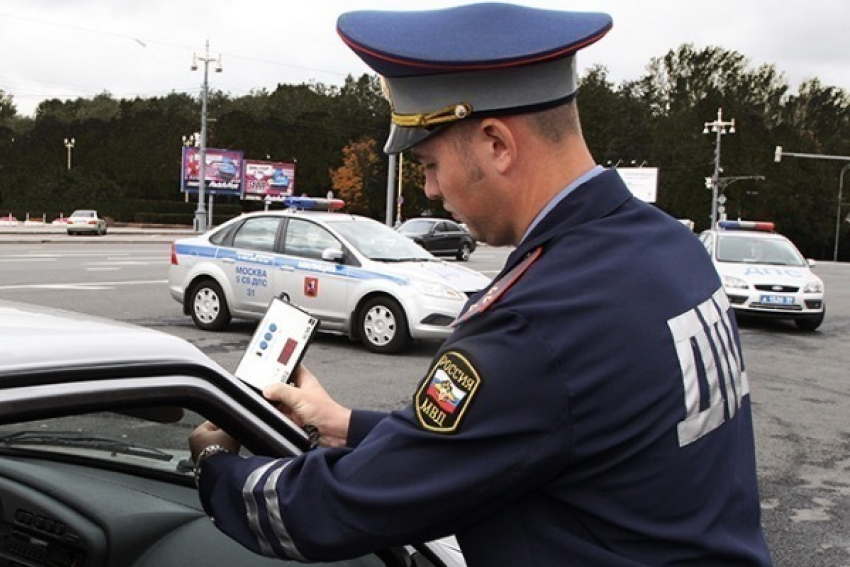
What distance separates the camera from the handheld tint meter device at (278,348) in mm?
1808

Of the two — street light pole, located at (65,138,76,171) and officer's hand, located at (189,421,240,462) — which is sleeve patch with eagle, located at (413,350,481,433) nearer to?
officer's hand, located at (189,421,240,462)

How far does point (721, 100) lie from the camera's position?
259 ft

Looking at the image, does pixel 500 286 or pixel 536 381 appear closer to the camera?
pixel 536 381

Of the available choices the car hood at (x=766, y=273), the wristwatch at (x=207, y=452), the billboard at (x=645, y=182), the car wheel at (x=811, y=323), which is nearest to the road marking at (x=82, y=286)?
the car hood at (x=766, y=273)

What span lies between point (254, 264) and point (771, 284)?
25.4 feet

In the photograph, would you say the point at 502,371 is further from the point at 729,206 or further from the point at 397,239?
the point at 729,206

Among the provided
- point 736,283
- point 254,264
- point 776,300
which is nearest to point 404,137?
point 254,264

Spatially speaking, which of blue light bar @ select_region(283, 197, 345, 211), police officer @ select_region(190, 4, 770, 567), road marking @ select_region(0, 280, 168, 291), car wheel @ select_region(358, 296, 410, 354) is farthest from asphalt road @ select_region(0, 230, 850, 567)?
police officer @ select_region(190, 4, 770, 567)

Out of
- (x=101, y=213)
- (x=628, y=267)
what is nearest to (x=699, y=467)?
(x=628, y=267)

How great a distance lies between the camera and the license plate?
1313cm

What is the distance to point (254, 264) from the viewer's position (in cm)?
1006

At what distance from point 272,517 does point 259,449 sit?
27cm

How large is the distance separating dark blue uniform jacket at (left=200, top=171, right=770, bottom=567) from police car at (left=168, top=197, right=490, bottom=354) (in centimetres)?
770

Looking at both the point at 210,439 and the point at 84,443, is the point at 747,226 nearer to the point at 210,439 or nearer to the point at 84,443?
the point at 84,443
